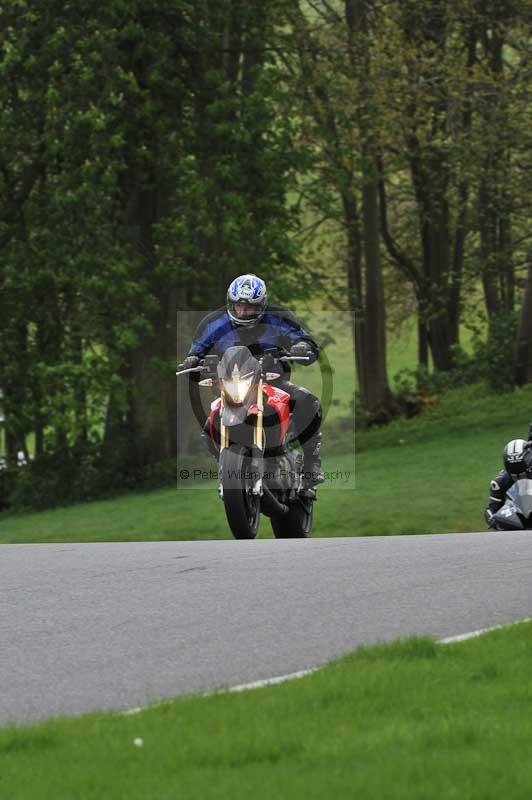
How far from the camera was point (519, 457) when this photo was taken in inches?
596

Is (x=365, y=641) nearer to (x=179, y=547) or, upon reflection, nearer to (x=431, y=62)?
(x=179, y=547)

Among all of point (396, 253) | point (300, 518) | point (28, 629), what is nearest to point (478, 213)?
point (396, 253)

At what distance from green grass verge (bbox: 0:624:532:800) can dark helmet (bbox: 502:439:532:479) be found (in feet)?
26.3

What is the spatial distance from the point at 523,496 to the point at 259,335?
355cm

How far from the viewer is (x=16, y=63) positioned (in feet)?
92.4

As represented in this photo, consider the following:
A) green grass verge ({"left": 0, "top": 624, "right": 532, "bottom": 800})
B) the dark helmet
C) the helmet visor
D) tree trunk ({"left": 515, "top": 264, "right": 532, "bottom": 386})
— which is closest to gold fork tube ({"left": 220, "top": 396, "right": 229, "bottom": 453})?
the helmet visor

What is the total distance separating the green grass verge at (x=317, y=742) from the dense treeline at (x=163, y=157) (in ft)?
69.5

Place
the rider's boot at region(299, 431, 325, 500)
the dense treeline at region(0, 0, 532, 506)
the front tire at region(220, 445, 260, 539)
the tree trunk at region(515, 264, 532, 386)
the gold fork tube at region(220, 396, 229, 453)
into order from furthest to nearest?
the tree trunk at region(515, 264, 532, 386) → the dense treeline at region(0, 0, 532, 506) → the rider's boot at region(299, 431, 325, 500) → the gold fork tube at region(220, 396, 229, 453) → the front tire at region(220, 445, 260, 539)

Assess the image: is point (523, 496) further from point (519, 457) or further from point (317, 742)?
point (317, 742)

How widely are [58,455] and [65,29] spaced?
8558 mm

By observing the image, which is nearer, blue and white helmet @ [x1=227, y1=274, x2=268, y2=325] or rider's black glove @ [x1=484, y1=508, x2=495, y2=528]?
blue and white helmet @ [x1=227, y1=274, x2=268, y2=325]

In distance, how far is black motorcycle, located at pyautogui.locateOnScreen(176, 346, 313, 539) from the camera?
12570 millimetres

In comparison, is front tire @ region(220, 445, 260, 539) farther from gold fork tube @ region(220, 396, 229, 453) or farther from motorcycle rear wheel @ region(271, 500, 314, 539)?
motorcycle rear wheel @ region(271, 500, 314, 539)

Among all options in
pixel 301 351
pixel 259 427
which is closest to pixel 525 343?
pixel 301 351
